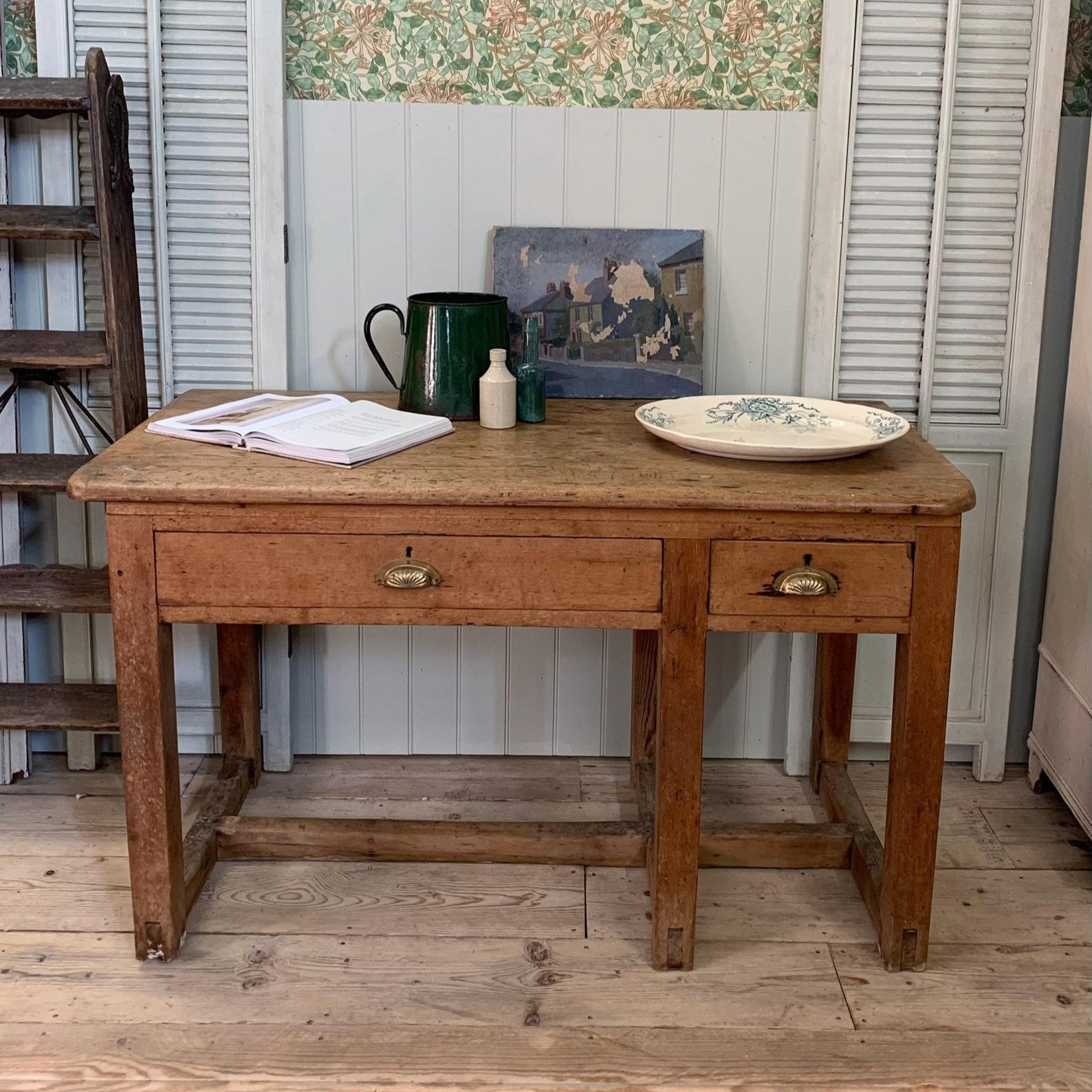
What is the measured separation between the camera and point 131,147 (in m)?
2.50

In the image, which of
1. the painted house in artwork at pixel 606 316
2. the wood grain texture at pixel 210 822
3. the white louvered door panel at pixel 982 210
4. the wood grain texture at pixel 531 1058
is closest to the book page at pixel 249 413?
the painted house in artwork at pixel 606 316

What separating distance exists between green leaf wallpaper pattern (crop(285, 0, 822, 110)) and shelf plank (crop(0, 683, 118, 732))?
1.23 m

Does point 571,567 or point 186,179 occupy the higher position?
point 186,179

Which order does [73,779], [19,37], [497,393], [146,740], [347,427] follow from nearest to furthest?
[146,740], [347,427], [497,393], [19,37], [73,779]

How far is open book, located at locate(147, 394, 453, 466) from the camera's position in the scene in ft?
6.73

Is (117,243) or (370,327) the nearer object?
(117,243)

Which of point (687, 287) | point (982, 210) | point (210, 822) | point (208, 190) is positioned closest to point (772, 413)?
point (687, 287)

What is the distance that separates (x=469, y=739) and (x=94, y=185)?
134cm

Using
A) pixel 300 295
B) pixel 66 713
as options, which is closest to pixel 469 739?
pixel 66 713

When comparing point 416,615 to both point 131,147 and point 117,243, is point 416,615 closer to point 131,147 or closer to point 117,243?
point 117,243

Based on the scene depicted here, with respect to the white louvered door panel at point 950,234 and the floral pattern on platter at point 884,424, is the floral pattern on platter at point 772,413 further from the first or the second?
the white louvered door panel at point 950,234

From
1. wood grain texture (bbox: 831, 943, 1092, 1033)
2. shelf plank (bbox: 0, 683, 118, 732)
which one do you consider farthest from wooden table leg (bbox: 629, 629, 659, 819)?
shelf plank (bbox: 0, 683, 118, 732)

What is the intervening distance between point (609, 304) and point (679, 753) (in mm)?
957

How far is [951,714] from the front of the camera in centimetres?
279
